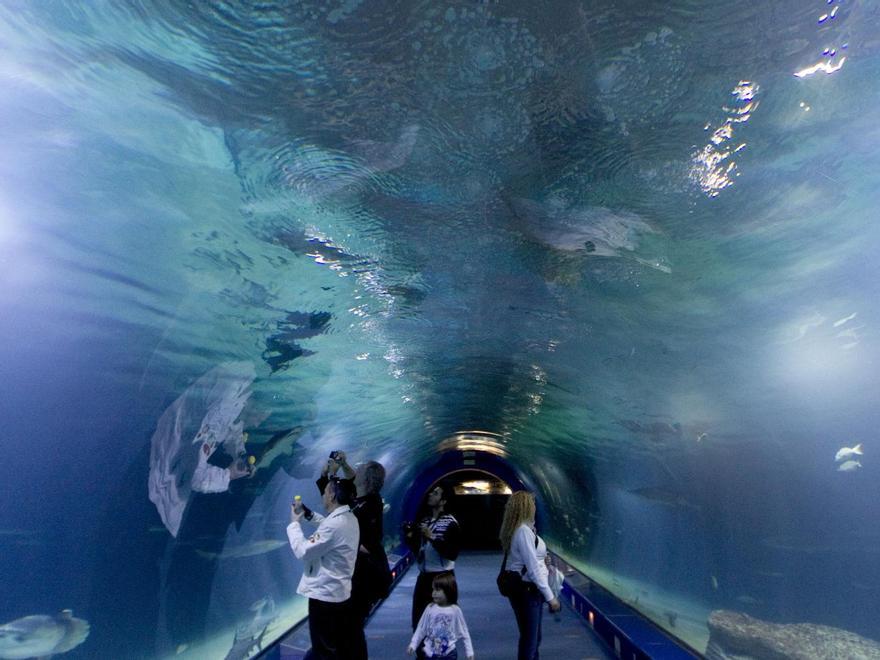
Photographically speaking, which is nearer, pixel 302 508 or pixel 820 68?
pixel 820 68

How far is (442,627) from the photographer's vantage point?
218 inches

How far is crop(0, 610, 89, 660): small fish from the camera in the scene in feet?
18.9

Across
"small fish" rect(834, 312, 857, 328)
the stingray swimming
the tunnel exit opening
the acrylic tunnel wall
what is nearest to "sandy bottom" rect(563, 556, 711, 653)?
the acrylic tunnel wall

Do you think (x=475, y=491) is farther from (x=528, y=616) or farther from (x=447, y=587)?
(x=528, y=616)

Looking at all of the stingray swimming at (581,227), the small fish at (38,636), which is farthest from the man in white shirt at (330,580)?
the small fish at (38,636)

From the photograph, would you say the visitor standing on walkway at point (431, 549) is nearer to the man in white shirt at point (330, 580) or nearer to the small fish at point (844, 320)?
the man in white shirt at point (330, 580)

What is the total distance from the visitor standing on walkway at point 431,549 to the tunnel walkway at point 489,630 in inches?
53.3

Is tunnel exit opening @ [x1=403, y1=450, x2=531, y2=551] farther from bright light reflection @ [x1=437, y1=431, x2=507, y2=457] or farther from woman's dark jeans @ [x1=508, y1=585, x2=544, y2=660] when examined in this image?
woman's dark jeans @ [x1=508, y1=585, x2=544, y2=660]

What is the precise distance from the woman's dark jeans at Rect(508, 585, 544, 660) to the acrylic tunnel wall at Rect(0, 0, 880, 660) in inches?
120

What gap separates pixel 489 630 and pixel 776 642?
480cm

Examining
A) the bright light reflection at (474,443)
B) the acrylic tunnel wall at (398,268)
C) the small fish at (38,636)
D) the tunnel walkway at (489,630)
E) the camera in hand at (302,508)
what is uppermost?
the bright light reflection at (474,443)

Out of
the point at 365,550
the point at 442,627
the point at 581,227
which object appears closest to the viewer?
the point at 365,550

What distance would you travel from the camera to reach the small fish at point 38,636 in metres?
5.77

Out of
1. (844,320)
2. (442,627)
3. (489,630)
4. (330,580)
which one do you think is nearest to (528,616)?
(442,627)
